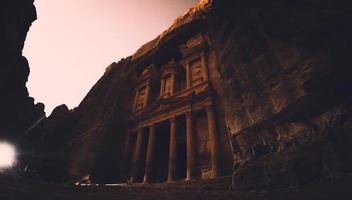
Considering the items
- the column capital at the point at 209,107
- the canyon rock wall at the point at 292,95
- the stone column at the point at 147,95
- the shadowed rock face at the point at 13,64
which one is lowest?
the canyon rock wall at the point at 292,95

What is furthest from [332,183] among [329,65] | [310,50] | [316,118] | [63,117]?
[63,117]

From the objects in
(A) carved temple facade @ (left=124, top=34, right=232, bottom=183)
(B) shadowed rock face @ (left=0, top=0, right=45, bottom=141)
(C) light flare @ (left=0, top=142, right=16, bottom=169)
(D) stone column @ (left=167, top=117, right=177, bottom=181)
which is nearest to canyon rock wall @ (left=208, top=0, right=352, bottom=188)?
(A) carved temple facade @ (left=124, top=34, right=232, bottom=183)

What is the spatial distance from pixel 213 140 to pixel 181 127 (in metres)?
4.11

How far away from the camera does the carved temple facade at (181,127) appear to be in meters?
11.6

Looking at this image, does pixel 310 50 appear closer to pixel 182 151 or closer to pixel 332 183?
pixel 332 183

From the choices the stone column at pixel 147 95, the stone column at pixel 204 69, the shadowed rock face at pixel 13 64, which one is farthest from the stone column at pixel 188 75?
the shadowed rock face at pixel 13 64

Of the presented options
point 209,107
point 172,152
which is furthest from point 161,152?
point 209,107

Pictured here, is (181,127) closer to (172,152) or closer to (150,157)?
(172,152)

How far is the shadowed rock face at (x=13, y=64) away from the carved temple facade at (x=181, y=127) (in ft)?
25.8

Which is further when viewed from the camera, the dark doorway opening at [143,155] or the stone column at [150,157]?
the dark doorway opening at [143,155]

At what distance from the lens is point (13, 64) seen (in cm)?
1182

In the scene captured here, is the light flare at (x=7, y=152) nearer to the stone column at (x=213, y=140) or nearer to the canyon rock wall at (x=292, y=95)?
the stone column at (x=213, y=140)

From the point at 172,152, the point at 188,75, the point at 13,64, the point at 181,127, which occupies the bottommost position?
the point at 172,152

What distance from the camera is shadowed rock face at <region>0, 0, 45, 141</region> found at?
9469 millimetres
